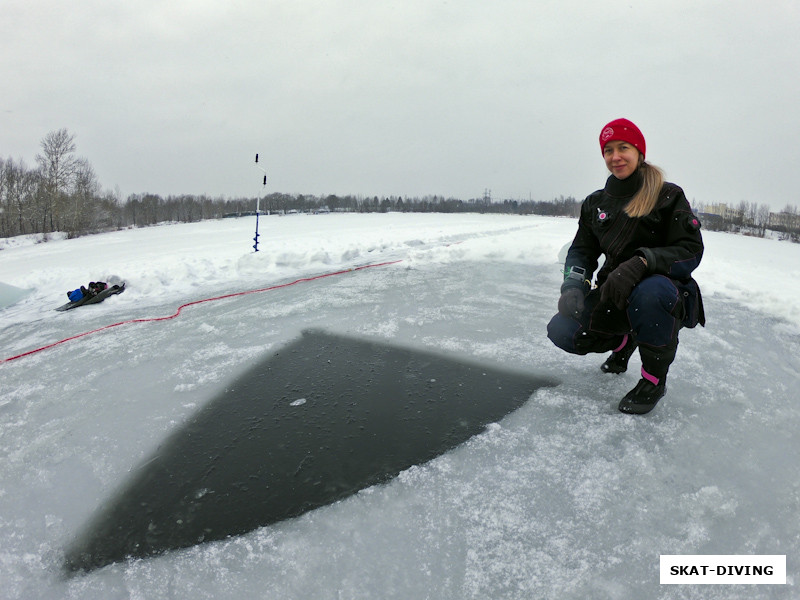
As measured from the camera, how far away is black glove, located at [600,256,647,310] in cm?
192

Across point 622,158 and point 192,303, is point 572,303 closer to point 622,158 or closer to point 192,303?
point 622,158

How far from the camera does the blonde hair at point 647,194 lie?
203cm

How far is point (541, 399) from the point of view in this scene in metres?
2.22

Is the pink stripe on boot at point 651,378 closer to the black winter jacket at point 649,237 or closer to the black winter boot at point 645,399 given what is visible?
the black winter boot at point 645,399

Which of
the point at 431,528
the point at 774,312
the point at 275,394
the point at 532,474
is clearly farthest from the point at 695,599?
the point at 774,312

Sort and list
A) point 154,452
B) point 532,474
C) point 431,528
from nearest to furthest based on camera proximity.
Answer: point 431,528 → point 532,474 → point 154,452

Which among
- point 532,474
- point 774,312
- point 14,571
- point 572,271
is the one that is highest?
point 572,271

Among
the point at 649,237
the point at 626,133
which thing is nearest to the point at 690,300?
the point at 649,237

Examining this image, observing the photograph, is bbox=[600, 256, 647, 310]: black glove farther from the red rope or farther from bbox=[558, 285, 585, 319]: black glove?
the red rope

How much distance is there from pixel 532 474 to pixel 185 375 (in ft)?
6.57

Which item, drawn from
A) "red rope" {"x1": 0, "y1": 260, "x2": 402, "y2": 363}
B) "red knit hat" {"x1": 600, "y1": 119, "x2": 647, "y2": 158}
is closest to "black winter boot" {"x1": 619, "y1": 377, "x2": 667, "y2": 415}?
"red knit hat" {"x1": 600, "y1": 119, "x2": 647, "y2": 158}

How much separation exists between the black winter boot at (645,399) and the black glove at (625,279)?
426 mm

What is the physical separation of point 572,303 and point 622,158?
0.75 m

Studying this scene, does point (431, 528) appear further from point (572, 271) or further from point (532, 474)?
point (572, 271)
